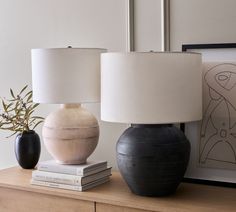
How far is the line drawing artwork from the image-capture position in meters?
1.56

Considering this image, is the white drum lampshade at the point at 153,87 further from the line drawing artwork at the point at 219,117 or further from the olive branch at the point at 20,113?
the olive branch at the point at 20,113

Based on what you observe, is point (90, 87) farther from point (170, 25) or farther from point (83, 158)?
point (170, 25)

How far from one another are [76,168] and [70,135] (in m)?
0.12

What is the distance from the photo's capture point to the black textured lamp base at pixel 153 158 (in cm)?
141

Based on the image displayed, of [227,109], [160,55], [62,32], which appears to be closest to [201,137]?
[227,109]

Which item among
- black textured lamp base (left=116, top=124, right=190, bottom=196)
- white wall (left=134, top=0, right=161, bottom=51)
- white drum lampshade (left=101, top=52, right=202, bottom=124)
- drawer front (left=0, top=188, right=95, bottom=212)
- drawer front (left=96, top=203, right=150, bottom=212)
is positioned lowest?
drawer front (left=0, top=188, right=95, bottom=212)

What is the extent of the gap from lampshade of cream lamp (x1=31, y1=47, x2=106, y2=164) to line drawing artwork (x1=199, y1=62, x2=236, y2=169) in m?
0.40

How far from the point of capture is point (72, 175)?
1.61 meters

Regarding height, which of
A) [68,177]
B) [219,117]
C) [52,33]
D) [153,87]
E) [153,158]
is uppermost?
[52,33]

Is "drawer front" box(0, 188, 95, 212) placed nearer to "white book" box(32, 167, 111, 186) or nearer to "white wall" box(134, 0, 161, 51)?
"white book" box(32, 167, 111, 186)

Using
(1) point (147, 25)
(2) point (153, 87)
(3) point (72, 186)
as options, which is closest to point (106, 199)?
(3) point (72, 186)

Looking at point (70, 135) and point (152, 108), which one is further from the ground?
point (152, 108)

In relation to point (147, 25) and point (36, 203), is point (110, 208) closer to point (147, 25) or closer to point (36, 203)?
point (36, 203)

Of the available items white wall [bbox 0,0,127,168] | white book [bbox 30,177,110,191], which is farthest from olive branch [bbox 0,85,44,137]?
white book [bbox 30,177,110,191]
